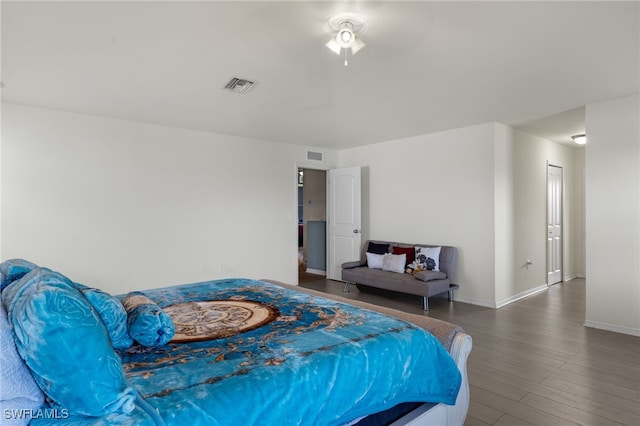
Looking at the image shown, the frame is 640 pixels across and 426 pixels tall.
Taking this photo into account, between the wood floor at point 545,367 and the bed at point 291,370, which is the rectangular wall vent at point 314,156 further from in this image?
the bed at point 291,370

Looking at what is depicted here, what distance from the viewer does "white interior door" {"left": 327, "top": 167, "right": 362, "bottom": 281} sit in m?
6.25

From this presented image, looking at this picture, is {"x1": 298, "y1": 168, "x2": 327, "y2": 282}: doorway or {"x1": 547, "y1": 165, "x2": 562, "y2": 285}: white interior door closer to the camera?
{"x1": 547, "y1": 165, "x2": 562, "y2": 285}: white interior door

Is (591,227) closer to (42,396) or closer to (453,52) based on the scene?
(453,52)

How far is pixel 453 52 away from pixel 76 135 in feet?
13.9

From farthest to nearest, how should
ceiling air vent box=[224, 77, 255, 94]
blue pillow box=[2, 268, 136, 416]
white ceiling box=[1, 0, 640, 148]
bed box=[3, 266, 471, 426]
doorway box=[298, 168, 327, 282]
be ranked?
doorway box=[298, 168, 327, 282] → ceiling air vent box=[224, 77, 255, 94] → white ceiling box=[1, 0, 640, 148] → bed box=[3, 266, 471, 426] → blue pillow box=[2, 268, 136, 416]

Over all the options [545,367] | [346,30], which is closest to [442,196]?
[545,367]

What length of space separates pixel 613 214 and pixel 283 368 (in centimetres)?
415

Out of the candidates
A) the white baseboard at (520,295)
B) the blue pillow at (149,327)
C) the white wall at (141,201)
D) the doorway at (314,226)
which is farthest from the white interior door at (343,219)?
the blue pillow at (149,327)

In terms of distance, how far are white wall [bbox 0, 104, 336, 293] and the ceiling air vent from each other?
1889mm

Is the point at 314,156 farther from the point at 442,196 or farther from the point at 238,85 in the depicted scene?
the point at 238,85

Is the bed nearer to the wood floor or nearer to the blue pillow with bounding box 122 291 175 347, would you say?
the blue pillow with bounding box 122 291 175 347

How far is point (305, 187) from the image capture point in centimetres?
829

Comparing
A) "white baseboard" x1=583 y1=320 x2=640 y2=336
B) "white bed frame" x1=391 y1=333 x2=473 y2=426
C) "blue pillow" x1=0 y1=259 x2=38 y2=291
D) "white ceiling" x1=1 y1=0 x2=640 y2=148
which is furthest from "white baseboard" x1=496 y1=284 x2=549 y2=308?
"blue pillow" x1=0 y1=259 x2=38 y2=291

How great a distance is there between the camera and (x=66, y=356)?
1.03 metres
